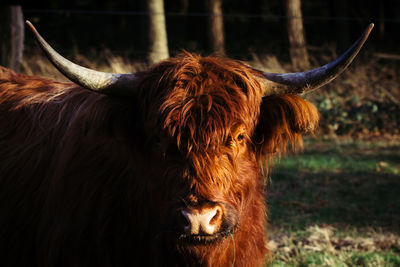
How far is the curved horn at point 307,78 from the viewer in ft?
8.88

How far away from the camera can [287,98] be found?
2975 millimetres

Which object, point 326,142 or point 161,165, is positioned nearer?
point 161,165

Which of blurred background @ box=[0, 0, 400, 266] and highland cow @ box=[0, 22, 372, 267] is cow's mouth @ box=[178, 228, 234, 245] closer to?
highland cow @ box=[0, 22, 372, 267]

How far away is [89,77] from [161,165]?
2.03ft

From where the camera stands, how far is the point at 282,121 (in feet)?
9.86

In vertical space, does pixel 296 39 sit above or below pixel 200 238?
above

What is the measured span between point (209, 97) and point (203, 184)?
0.48m

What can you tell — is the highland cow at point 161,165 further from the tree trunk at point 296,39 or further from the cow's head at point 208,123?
the tree trunk at point 296,39

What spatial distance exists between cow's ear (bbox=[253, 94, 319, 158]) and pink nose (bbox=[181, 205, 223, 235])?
0.82 metres

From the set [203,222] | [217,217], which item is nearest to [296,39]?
[217,217]

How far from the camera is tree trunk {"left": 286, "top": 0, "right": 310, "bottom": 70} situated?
1075cm

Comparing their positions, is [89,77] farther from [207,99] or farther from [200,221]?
[200,221]

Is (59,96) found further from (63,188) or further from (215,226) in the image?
(215,226)

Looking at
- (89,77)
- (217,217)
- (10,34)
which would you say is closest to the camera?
(217,217)
